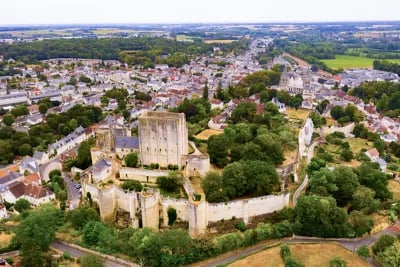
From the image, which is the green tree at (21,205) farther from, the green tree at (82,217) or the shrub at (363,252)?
the shrub at (363,252)

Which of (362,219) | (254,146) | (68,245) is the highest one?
(254,146)

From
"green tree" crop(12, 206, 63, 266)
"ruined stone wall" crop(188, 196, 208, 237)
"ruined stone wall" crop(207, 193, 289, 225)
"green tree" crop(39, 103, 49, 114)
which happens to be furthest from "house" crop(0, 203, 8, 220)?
"green tree" crop(39, 103, 49, 114)

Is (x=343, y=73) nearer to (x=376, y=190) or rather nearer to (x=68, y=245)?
(x=376, y=190)

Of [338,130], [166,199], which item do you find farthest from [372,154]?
[166,199]

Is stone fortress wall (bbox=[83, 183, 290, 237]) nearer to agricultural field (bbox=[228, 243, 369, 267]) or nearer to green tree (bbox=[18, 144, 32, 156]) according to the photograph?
agricultural field (bbox=[228, 243, 369, 267])

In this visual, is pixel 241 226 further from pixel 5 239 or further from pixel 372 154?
pixel 372 154

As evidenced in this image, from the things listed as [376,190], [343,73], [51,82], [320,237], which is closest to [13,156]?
[320,237]
